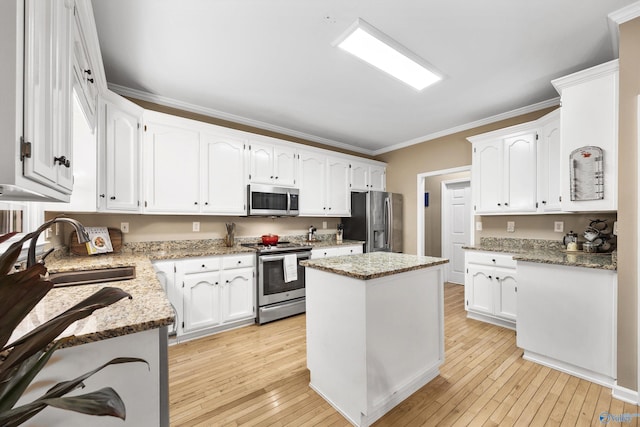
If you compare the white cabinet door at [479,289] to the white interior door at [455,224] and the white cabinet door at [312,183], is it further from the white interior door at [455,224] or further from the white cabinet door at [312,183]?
the white cabinet door at [312,183]

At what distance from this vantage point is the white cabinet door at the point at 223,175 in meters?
3.21

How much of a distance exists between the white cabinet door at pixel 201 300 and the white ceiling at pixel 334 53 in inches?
78.2

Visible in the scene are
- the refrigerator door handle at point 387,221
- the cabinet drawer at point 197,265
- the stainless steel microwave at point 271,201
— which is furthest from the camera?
the refrigerator door handle at point 387,221

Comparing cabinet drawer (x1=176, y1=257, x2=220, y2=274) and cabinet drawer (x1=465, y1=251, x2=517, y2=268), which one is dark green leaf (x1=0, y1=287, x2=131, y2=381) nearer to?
cabinet drawer (x1=176, y1=257, x2=220, y2=274)

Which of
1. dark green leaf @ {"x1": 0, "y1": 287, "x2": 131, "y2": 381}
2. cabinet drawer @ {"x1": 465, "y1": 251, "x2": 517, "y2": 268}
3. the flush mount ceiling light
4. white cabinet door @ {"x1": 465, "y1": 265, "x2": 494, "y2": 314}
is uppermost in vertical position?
the flush mount ceiling light

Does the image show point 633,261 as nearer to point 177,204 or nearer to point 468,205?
point 468,205

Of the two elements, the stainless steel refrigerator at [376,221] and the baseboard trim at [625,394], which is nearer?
the baseboard trim at [625,394]

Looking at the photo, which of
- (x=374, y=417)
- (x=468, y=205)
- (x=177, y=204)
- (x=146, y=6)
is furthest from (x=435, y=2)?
(x=468, y=205)

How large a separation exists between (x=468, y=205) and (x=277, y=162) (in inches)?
143

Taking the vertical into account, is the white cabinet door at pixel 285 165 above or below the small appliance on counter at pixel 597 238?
above

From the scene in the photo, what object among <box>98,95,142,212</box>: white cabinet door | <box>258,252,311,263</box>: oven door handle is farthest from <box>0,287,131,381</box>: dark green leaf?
<box>258,252,311,263</box>: oven door handle

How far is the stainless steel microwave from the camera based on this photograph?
138 inches

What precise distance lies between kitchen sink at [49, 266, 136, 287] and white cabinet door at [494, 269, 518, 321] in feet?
11.7

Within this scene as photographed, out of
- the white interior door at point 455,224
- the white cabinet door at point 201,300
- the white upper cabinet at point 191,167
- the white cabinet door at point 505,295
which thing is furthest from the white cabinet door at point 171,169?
the white interior door at point 455,224
